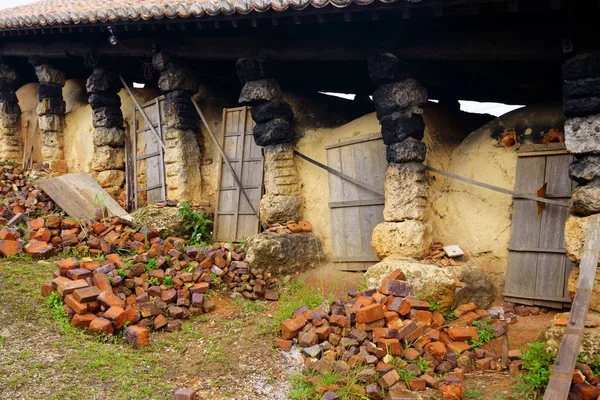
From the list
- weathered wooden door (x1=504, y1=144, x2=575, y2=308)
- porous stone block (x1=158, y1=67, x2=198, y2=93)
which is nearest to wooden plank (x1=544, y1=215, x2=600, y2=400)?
weathered wooden door (x1=504, y1=144, x2=575, y2=308)

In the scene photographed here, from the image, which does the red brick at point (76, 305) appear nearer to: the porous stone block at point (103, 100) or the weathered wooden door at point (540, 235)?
the weathered wooden door at point (540, 235)

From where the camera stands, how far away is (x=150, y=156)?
8852 millimetres

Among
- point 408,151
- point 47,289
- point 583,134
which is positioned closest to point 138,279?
point 47,289

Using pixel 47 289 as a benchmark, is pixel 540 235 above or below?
above

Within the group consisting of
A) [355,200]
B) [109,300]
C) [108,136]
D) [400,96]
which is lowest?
[109,300]

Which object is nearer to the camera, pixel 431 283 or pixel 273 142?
pixel 431 283

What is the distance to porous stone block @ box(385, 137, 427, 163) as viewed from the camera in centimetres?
566

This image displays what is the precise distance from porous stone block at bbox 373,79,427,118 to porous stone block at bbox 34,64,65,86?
6933 millimetres

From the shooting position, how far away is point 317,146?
23.5 ft

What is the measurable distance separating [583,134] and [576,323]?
1.72 meters

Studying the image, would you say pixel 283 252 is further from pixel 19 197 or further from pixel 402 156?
pixel 19 197

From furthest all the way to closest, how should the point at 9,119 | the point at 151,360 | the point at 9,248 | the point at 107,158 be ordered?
the point at 9,119
the point at 107,158
the point at 9,248
the point at 151,360

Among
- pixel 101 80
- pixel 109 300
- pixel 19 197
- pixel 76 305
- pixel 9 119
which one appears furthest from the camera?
pixel 9 119

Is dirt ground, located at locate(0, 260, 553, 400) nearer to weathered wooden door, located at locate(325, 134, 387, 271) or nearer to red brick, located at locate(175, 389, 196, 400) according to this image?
red brick, located at locate(175, 389, 196, 400)
